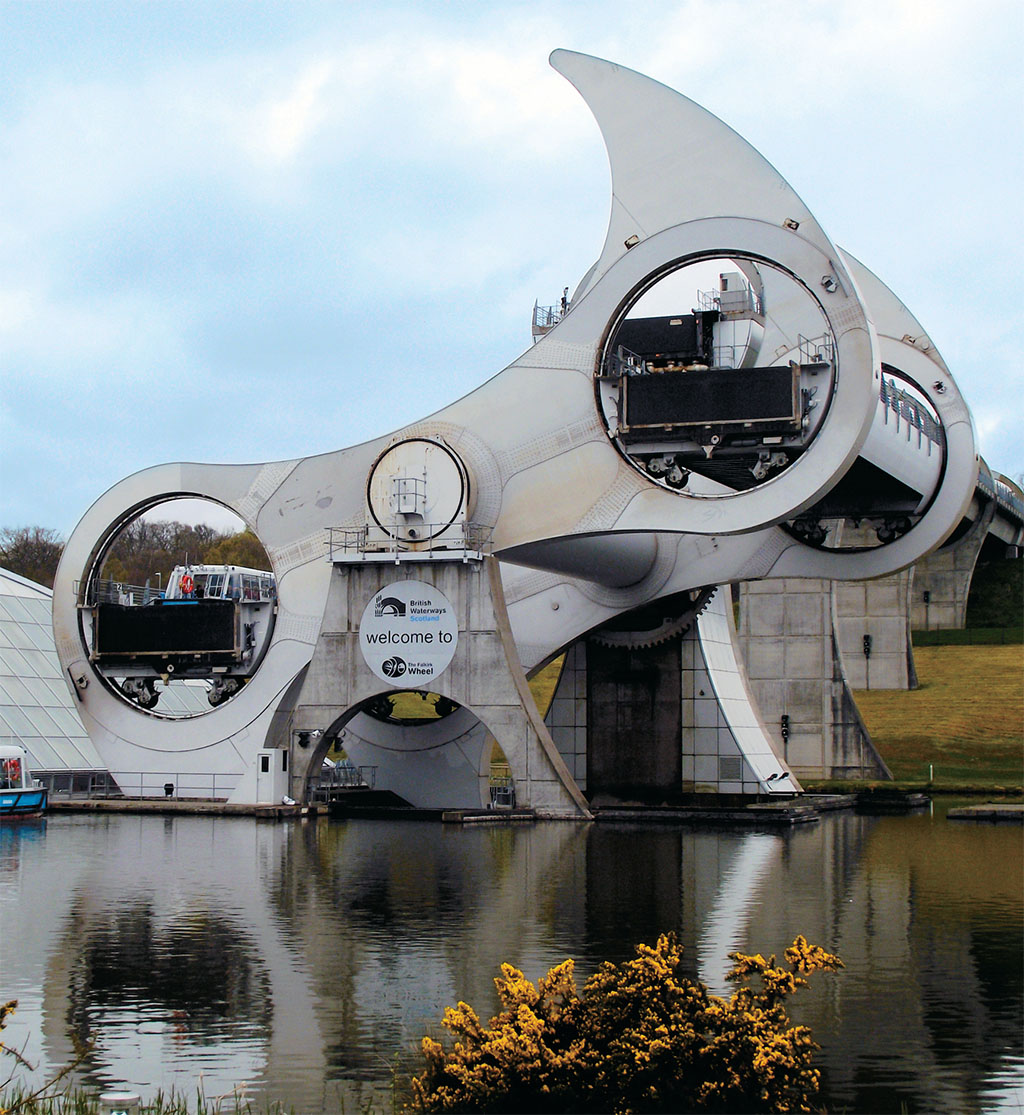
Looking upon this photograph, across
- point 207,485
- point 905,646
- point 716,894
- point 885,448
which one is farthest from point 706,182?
point 905,646

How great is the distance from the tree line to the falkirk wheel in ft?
157

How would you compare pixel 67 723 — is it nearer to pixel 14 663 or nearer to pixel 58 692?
pixel 58 692

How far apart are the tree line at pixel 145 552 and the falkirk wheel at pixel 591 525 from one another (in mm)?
47869

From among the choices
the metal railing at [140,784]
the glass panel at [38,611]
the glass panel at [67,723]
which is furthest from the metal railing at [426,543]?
the glass panel at [38,611]

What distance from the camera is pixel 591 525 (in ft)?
121

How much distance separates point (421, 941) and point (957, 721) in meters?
49.4

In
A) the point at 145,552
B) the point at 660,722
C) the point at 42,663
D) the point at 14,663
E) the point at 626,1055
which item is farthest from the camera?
the point at 145,552

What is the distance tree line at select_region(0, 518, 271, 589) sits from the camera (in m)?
95.1

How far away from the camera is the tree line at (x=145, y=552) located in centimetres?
9506

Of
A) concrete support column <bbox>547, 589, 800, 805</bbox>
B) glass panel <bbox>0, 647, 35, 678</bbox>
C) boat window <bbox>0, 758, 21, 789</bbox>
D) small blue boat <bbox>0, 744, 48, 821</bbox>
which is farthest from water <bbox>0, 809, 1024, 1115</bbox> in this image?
glass panel <bbox>0, 647, 35, 678</bbox>

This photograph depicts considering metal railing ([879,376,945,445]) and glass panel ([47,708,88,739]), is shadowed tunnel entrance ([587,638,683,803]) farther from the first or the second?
glass panel ([47,708,88,739])

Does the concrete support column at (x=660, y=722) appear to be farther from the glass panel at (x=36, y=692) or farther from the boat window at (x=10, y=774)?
the boat window at (x=10, y=774)

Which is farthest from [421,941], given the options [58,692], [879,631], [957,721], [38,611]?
[879,631]

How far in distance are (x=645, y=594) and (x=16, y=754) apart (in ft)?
56.4
